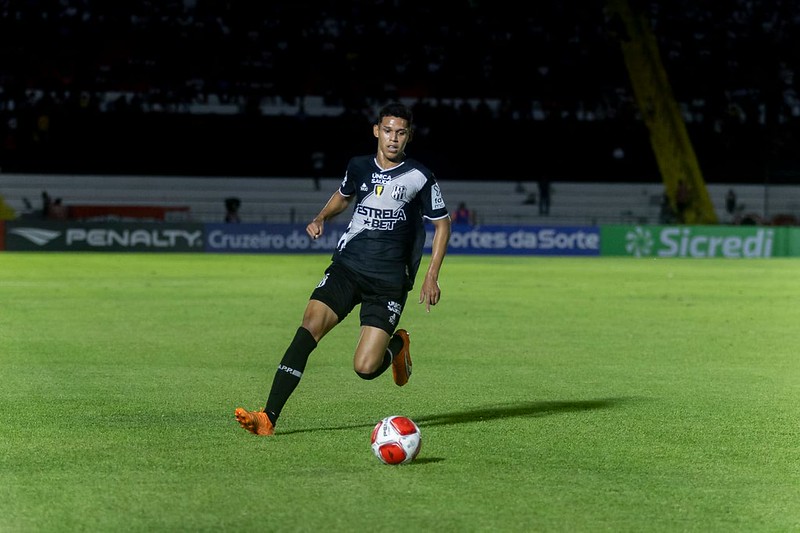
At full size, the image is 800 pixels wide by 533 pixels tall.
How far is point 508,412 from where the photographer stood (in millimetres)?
8672

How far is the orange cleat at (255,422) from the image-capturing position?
706 centimetres

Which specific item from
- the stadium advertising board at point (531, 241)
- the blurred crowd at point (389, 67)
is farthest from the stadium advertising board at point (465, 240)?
the blurred crowd at point (389, 67)

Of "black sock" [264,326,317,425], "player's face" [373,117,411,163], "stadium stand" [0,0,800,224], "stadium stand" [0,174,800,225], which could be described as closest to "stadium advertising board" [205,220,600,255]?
"stadium stand" [0,174,800,225]

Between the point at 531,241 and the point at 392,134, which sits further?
the point at 531,241

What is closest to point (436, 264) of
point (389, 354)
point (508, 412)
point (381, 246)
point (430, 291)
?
point (430, 291)

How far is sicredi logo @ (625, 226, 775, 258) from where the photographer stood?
3916 cm

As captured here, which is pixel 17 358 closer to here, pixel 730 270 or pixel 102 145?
pixel 730 270

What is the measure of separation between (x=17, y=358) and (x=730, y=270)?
74.8ft

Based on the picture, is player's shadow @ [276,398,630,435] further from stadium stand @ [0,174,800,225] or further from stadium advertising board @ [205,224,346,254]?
stadium stand @ [0,174,800,225]

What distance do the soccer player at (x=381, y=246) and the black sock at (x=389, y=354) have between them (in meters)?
0.01

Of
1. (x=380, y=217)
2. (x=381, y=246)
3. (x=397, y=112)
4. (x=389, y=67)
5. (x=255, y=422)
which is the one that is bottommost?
(x=255, y=422)

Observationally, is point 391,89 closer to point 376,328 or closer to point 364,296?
point 364,296

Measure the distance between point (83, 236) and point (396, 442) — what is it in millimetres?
31520

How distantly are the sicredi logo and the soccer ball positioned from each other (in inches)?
1315
